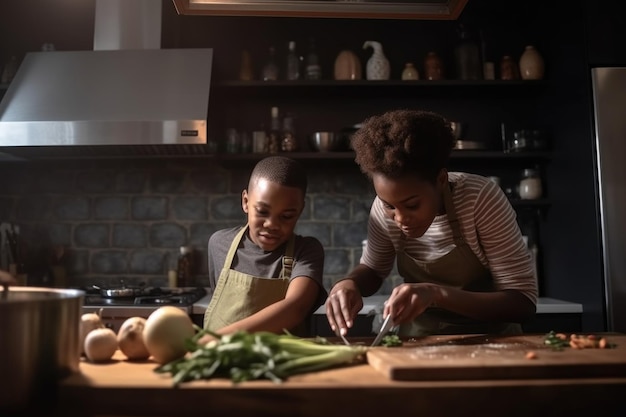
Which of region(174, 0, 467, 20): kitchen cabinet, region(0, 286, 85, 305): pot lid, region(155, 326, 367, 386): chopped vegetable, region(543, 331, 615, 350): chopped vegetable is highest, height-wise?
region(174, 0, 467, 20): kitchen cabinet

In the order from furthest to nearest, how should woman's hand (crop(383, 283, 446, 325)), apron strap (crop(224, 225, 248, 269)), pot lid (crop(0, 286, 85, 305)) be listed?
apron strap (crop(224, 225, 248, 269)), woman's hand (crop(383, 283, 446, 325)), pot lid (crop(0, 286, 85, 305))

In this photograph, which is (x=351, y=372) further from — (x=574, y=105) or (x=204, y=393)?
(x=574, y=105)

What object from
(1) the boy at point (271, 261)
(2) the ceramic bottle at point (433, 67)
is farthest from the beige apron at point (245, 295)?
(2) the ceramic bottle at point (433, 67)

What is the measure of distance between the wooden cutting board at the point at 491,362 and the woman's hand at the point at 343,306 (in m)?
0.20

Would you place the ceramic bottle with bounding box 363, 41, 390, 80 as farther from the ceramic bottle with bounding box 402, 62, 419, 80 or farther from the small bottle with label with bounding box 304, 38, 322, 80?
the small bottle with label with bounding box 304, 38, 322, 80

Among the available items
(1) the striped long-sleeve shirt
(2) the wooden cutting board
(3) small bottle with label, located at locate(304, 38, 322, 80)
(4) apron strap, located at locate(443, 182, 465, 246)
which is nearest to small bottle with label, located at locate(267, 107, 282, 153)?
(3) small bottle with label, located at locate(304, 38, 322, 80)

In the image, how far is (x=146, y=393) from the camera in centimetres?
78

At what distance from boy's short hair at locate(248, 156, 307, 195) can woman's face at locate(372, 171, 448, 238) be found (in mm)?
239

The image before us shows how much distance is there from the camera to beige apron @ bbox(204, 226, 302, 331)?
1418mm

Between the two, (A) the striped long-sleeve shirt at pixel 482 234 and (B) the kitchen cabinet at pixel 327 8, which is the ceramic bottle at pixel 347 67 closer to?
(B) the kitchen cabinet at pixel 327 8

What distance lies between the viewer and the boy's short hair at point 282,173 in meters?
1.40

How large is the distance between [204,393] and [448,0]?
1.20m

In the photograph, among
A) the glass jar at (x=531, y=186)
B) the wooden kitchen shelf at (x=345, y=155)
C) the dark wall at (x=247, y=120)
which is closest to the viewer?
the wooden kitchen shelf at (x=345, y=155)

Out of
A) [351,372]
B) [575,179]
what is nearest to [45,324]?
[351,372]
